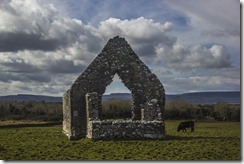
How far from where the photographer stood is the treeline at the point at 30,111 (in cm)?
2761

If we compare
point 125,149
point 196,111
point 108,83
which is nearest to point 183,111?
point 196,111

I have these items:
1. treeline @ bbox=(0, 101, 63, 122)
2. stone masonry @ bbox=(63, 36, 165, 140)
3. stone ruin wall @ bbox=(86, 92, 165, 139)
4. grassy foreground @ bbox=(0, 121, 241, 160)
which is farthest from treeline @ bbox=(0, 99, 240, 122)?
grassy foreground @ bbox=(0, 121, 241, 160)

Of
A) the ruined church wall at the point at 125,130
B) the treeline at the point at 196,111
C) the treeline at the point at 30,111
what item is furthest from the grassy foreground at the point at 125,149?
the treeline at the point at 30,111

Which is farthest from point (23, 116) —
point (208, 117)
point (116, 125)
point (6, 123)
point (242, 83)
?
point (242, 83)

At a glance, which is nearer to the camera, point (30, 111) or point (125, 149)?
point (125, 149)

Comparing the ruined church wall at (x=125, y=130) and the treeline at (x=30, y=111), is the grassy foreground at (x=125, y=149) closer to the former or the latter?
the ruined church wall at (x=125, y=130)

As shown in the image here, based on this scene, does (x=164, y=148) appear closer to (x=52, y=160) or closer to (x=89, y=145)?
A: (x=89, y=145)

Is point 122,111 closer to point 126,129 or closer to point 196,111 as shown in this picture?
point 196,111

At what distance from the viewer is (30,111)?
31.3 meters

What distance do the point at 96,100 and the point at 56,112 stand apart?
15403mm

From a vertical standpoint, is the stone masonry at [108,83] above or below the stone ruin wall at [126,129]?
above

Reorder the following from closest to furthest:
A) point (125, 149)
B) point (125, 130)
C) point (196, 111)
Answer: point (125, 149) → point (125, 130) → point (196, 111)

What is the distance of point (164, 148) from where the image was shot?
13.6 meters

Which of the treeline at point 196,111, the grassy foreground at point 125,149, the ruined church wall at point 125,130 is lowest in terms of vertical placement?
the grassy foreground at point 125,149
